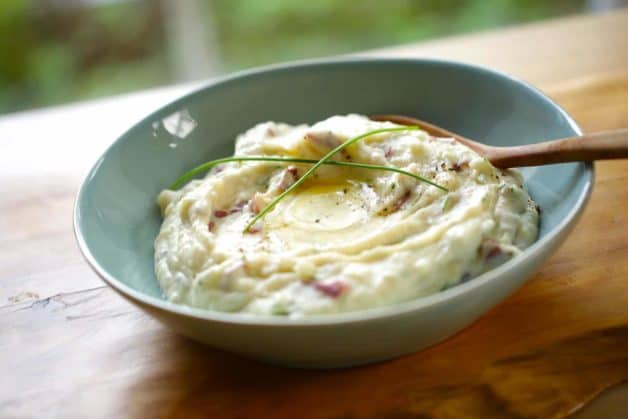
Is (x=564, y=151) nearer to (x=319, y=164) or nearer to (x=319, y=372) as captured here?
(x=319, y=164)

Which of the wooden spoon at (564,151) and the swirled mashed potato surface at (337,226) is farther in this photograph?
the wooden spoon at (564,151)

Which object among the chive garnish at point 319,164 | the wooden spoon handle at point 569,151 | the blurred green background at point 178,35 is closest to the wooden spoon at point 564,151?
the wooden spoon handle at point 569,151

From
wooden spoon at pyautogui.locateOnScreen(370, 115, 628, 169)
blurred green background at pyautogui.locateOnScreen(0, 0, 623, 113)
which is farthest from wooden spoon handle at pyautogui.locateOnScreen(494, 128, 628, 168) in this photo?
blurred green background at pyautogui.locateOnScreen(0, 0, 623, 113)

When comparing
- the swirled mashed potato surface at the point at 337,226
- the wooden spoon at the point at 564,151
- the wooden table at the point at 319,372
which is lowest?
the wooden table at the point at 319,372

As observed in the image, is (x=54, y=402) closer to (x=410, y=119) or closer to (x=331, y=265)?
(x=331, y=265)

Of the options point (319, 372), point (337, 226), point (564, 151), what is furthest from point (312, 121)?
point (319, 372)

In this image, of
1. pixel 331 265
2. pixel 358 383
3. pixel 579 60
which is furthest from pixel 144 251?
pixel 579 60

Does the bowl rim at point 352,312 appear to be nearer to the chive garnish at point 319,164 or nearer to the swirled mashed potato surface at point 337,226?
the swirled mashed potato surface at point 337,226
